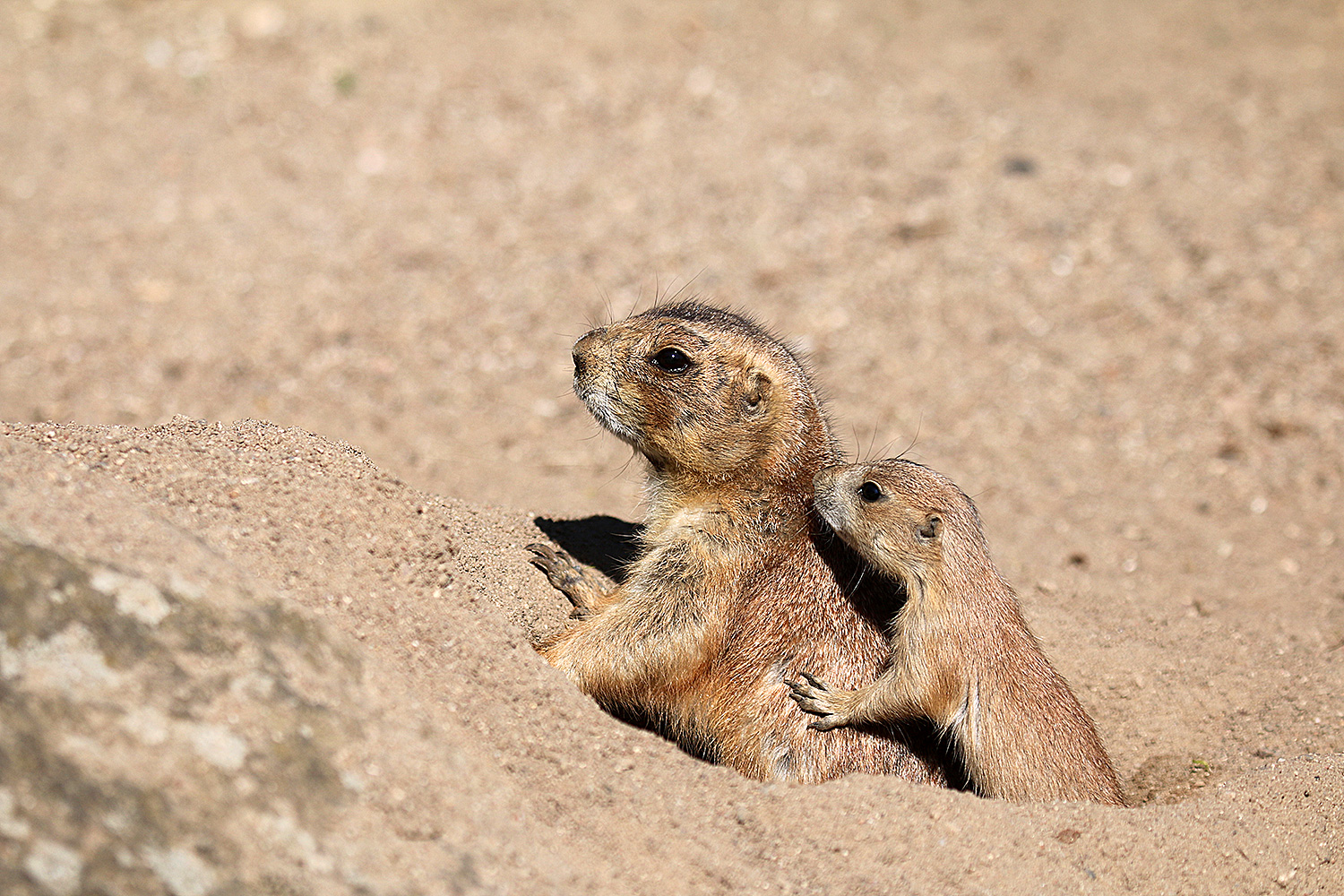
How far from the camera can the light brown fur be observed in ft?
14.0

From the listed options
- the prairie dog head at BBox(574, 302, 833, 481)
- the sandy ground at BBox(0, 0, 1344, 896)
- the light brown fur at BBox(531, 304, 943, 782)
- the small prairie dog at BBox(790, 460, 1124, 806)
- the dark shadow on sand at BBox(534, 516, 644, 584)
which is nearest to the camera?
the sandy ground at BBox(0, 0, 1344, 896)

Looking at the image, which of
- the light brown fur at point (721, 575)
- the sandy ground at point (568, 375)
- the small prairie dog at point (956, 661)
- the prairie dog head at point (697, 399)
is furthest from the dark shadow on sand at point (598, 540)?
the small prairie dog at point (956, 661)

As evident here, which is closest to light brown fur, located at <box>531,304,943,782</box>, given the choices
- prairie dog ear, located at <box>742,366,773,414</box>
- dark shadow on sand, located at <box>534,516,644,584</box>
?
prairie dog ear, located at <box>742,366,773,414</box>

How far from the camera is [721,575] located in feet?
14.5

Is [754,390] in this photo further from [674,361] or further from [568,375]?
[568,375]

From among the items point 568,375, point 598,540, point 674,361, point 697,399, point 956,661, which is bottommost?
point 568,375

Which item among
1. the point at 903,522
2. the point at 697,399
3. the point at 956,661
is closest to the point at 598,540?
the point at 697,399

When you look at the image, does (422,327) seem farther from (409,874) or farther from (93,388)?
(409,874)

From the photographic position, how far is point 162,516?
10.9 ft

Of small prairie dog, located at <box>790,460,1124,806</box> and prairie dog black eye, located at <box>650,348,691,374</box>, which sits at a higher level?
prairie dog black eye, located at <box>650,348,691,374</box>

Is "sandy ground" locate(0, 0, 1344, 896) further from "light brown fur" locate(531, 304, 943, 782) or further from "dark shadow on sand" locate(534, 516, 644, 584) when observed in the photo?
"light brown fur" locate(531, 304, 943, 782)

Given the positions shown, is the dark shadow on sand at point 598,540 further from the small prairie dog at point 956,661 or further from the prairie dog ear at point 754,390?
the small prairie dog at point 956,661

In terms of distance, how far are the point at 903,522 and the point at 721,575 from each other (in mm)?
697

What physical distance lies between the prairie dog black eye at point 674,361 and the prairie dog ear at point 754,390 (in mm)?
243
